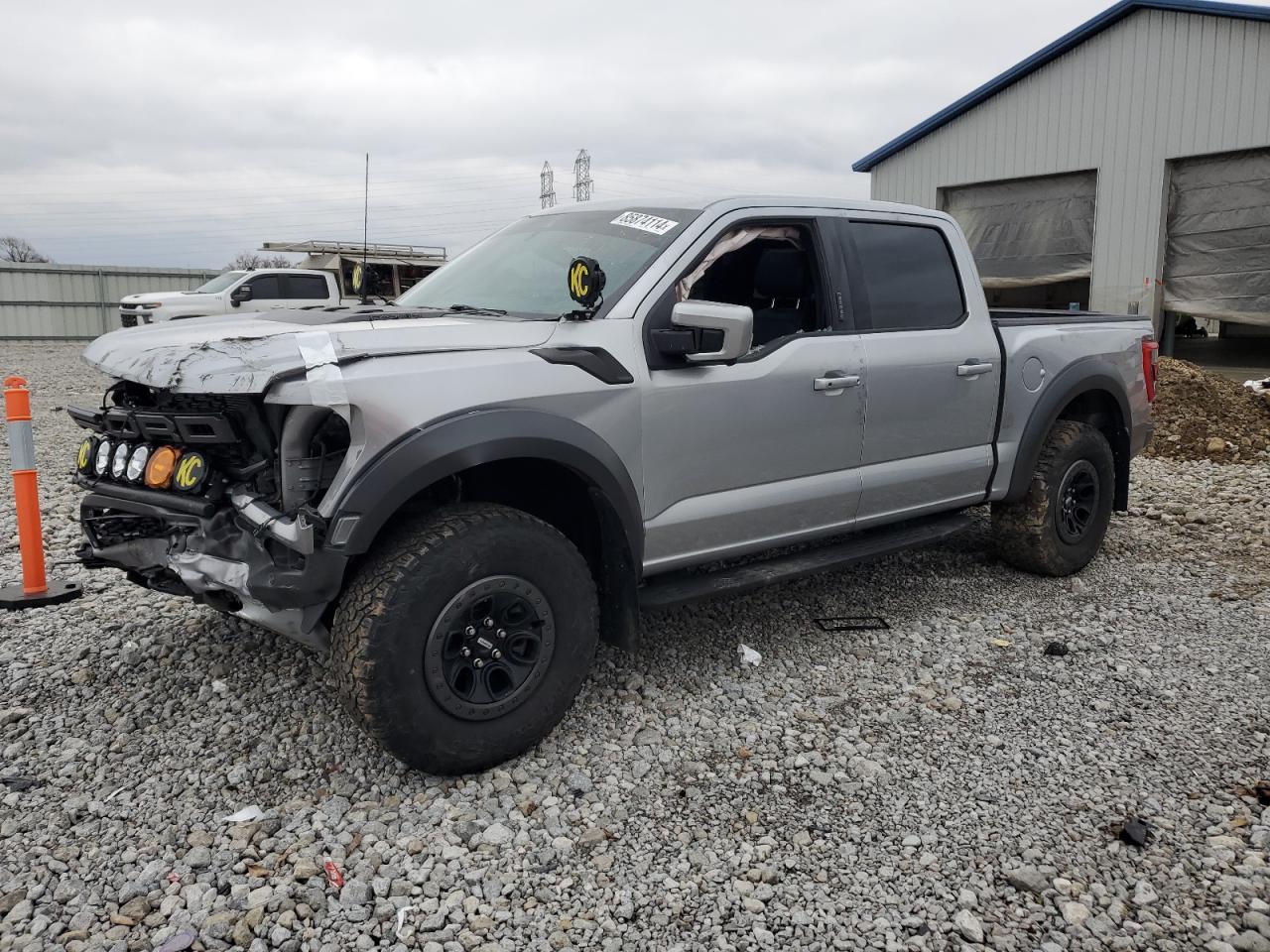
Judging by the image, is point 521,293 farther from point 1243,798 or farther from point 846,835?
point 1243,798

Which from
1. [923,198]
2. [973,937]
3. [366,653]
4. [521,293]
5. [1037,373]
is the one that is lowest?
[973,937]

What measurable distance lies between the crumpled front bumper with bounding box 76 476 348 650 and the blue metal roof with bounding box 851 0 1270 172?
14443mm

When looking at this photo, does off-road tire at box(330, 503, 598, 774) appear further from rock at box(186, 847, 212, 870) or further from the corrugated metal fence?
the corrugated metal fence

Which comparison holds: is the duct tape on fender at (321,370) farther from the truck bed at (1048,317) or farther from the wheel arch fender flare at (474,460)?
the truck bed at (1048,317)

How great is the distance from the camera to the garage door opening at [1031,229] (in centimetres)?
1532

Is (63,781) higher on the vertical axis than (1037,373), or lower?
lower

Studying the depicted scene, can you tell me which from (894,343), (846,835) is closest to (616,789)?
(846,835)

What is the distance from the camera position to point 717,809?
122 inches

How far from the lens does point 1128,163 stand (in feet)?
47.3

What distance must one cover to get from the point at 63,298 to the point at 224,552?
1153 inches

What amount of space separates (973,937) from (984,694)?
1.59 metres

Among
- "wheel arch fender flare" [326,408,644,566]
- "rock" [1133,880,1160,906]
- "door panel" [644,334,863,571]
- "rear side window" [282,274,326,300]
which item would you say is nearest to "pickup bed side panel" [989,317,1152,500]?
"door panel" [644,334,863,571]

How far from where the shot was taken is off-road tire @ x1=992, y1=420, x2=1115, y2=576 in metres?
5.23

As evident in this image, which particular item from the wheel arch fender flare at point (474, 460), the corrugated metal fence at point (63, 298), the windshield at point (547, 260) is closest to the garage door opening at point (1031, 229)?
the windshield at point (547, 260)
